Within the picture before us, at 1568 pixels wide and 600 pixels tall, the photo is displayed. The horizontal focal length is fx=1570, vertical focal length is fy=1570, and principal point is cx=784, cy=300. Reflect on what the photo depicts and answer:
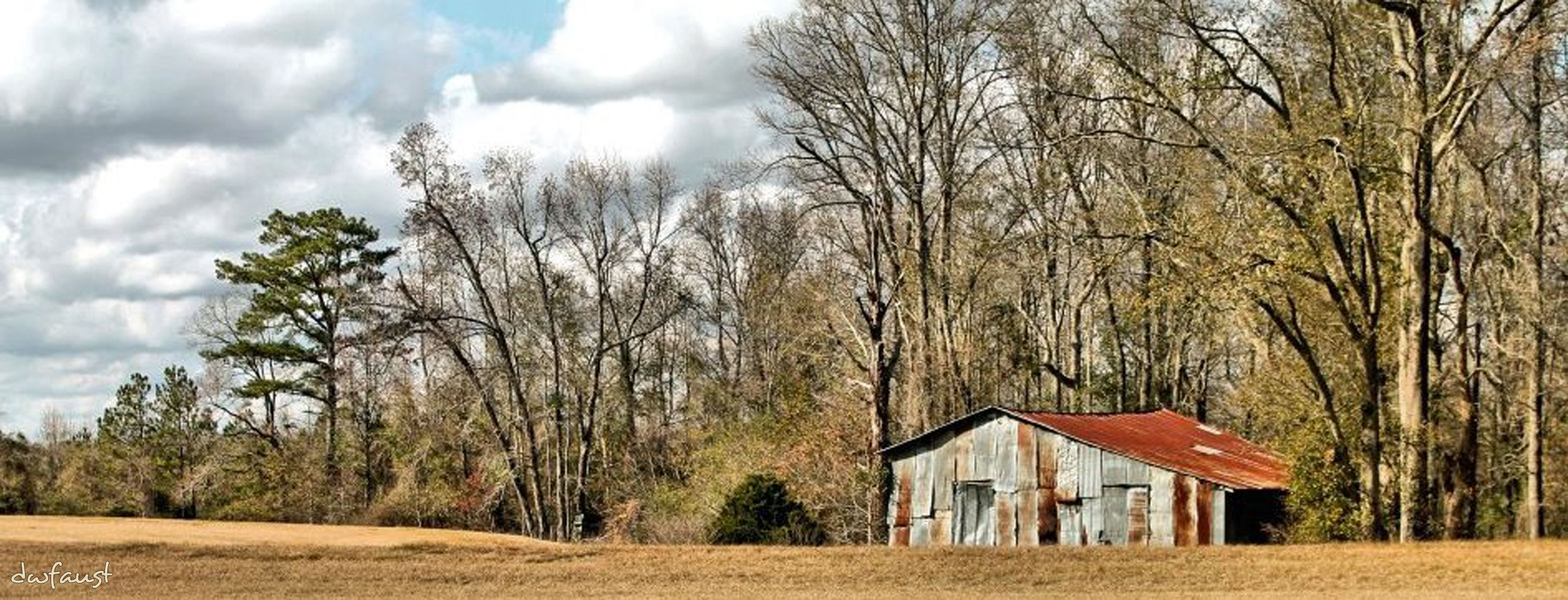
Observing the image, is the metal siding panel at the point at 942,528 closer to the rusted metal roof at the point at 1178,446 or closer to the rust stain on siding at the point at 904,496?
the rust stain on siding at the point at 904,496

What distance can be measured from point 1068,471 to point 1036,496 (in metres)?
0.98

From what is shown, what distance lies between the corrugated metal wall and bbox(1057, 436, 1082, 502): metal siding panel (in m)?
0.02

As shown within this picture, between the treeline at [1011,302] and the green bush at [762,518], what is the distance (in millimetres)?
2277

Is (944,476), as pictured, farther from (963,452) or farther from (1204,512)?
(1204,512)

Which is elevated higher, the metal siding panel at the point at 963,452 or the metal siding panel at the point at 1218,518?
the metal siding panel at the point at 963,452

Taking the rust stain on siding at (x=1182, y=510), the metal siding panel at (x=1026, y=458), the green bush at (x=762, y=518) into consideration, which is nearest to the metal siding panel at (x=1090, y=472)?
the metal siding panel at (x=1026, y=458)

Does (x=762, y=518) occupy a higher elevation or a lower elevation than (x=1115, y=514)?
lower

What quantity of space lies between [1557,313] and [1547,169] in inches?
137

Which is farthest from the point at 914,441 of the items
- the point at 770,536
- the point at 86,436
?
the point at 86,436

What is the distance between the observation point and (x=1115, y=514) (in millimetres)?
34188

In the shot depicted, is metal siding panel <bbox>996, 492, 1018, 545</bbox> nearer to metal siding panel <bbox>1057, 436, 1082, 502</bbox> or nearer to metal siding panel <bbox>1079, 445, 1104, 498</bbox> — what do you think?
metal siding panel <bbox>1057, 436, 1082, 502</bbox>

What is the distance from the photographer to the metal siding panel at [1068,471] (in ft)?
114

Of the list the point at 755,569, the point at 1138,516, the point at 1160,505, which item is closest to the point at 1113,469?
the point at 1138,516

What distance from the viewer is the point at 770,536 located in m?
36.7
